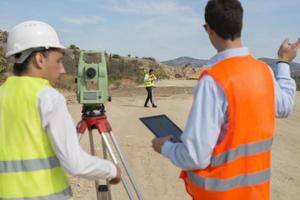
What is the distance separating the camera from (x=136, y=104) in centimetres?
1666

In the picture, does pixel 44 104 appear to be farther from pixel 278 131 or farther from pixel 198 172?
pixel 278 131

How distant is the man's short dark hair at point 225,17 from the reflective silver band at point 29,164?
1.00 metres

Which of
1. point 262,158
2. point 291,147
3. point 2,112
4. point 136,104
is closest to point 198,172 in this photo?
point 262,158

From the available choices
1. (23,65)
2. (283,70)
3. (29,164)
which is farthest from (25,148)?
(283,70)

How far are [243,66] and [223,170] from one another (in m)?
0.50

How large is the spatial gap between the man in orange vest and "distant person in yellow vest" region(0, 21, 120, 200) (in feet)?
1.61

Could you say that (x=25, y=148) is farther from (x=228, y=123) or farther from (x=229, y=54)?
(x=229, y=54)

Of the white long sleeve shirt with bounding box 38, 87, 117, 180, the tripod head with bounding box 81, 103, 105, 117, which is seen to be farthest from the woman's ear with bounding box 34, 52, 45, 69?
the tripod head with bounding box 81, 103, 105, 117

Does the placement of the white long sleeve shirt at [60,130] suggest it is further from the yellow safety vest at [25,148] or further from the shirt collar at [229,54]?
the shirt collar at [229,54]

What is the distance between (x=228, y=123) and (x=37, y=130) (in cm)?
90

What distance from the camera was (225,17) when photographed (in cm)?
202

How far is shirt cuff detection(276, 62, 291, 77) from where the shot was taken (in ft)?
8.12

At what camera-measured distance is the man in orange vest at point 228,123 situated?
1.98 metres

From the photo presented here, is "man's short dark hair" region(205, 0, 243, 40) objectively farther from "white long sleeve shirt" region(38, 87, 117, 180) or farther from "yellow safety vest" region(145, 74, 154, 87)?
"yellow safety vest" region(145, 74, 154, 87)
